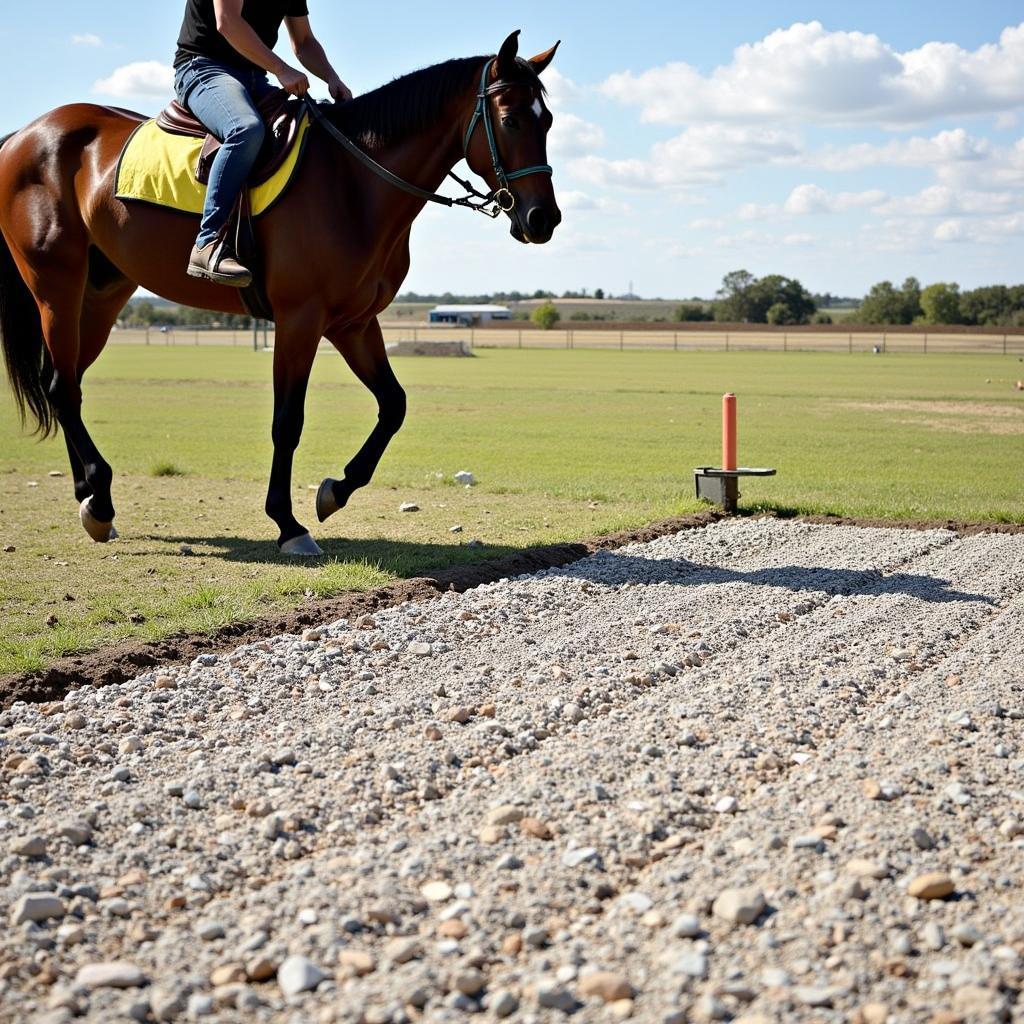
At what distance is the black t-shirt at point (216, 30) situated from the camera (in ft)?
29.0

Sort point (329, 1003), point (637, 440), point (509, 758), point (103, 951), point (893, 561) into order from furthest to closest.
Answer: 1. point (637, 440)
2. point (893, 561)
3. point (509, 758)
4. point (103, 951)
5. point (329, 1003)

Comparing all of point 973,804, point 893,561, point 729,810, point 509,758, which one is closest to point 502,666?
point 509,758

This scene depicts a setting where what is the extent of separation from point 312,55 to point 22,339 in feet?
10.5

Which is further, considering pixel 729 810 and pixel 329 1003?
pixel 729 810

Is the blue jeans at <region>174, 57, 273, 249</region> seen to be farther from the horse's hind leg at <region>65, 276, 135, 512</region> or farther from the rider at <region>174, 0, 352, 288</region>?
the horse's hind leg at <region>65, 276, 135, 512</region>

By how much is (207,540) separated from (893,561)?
16.9 feet

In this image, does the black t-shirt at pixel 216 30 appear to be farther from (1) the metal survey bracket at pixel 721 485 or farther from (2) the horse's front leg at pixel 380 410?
(1) the metal survey bracket at pixel 721 485

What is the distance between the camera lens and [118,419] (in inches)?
892

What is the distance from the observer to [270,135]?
28.1 ft

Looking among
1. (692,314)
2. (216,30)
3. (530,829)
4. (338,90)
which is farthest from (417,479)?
(692,314)

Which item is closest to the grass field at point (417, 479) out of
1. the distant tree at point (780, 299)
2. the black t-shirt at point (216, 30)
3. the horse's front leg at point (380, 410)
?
the horse's front leg at point (380, 410)

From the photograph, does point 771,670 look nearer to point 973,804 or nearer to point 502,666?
point 502,666

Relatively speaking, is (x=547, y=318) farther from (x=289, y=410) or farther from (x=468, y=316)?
(x=289, y=410)

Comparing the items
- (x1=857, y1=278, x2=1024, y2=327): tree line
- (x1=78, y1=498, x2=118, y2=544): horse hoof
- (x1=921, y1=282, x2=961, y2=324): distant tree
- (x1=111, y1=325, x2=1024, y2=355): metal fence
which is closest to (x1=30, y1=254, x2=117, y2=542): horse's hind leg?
(x1=78, y1=498, x2=118, y2=544): horse hoof
